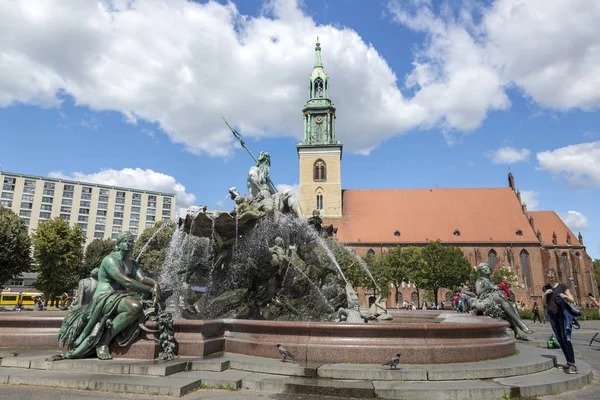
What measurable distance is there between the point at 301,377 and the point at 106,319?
311 centimetres

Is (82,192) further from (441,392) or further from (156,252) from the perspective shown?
(441,392)

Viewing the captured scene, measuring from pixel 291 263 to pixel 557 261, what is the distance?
190 ft

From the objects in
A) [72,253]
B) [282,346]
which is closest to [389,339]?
[282,346]

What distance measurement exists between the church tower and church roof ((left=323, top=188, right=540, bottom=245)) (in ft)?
9.58

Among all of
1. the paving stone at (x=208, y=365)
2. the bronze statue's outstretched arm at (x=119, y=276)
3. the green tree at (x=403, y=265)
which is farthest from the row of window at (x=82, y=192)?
the paving stone at (x=208, y=365)

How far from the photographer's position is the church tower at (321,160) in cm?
5825

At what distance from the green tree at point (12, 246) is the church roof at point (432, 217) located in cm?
3482

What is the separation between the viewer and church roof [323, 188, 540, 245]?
184 ft

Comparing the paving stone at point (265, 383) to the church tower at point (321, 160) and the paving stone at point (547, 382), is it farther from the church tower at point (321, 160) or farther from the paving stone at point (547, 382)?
the church tower at point (321, 160)

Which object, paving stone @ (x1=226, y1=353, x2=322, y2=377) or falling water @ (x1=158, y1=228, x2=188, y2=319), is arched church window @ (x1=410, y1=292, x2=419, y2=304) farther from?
paving stone @ (x1=226, y1=353, x2=322, y2=377)

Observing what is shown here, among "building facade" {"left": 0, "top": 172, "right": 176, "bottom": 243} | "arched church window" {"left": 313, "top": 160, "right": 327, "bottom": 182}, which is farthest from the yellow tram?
"building facade" {"left": 0, "top": 172, "right": 176, "bottom": 243}

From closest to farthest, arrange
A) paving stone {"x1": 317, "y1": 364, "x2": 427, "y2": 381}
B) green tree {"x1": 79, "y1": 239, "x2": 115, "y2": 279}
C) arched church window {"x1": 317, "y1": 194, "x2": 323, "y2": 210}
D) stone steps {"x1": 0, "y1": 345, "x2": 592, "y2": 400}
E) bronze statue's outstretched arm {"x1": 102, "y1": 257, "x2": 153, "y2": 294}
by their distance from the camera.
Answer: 1. stone steps {"x1": 0, "y1": 345, "x2": 592, "y2": 400}
2. paving stone {"x1": 317, "y1": 364, "x2": 427, "y2": 381}
3. bronze statue's outstretched arm {"x1": 102, "y1": 257, "x2": 153, "y2": 294}
4. green tree {"x1": 79, "y1": 239, "x2": 115, "y2": 279}
5. arched church window {"x1": 317, "y1": 194, "x2": 323, "y2": 210}

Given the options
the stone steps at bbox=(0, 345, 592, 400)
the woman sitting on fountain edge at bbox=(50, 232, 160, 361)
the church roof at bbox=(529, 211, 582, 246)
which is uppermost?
the church roof at bbox=(529, 211, 582, 246)

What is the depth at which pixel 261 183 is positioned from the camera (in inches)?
448
